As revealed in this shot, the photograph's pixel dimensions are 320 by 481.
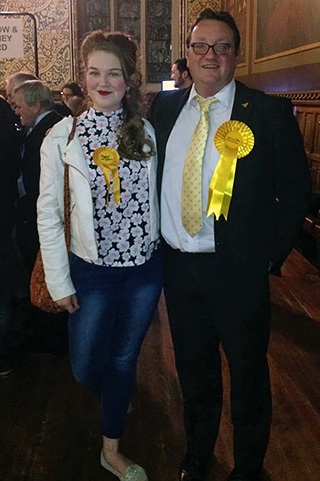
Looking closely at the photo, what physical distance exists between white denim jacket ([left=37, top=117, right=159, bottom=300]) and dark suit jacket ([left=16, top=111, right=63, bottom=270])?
1.00 metres

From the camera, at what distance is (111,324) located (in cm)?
192

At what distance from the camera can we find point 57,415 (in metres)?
2.55

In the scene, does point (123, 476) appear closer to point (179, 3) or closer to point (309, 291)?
point (309, 291)

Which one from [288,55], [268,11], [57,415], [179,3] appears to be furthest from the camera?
[179,3]

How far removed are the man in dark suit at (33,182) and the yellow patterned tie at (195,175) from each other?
47.0 inches


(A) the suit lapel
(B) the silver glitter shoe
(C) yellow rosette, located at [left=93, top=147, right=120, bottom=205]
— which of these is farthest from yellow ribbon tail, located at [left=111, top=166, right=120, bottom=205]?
(B) the silver glitter shoe

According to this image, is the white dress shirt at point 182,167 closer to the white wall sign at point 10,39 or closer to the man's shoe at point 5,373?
the man's shoe at point 5,373

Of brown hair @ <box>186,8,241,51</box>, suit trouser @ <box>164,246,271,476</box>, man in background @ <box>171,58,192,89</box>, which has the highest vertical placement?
man in background @ <box>171,58,192,89</box>

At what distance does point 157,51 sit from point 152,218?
845cm

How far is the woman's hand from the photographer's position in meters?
1.84

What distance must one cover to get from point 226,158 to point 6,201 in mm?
1375

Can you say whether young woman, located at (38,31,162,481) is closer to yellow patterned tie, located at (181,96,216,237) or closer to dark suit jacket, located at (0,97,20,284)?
yellow patterned tie, located at (181,96,216,237)

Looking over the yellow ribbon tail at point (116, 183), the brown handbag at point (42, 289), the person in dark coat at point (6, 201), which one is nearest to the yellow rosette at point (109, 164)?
the yellow ribbon tail at point (116, 183)

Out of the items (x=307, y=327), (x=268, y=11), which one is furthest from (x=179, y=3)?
(x=307, y=327)
